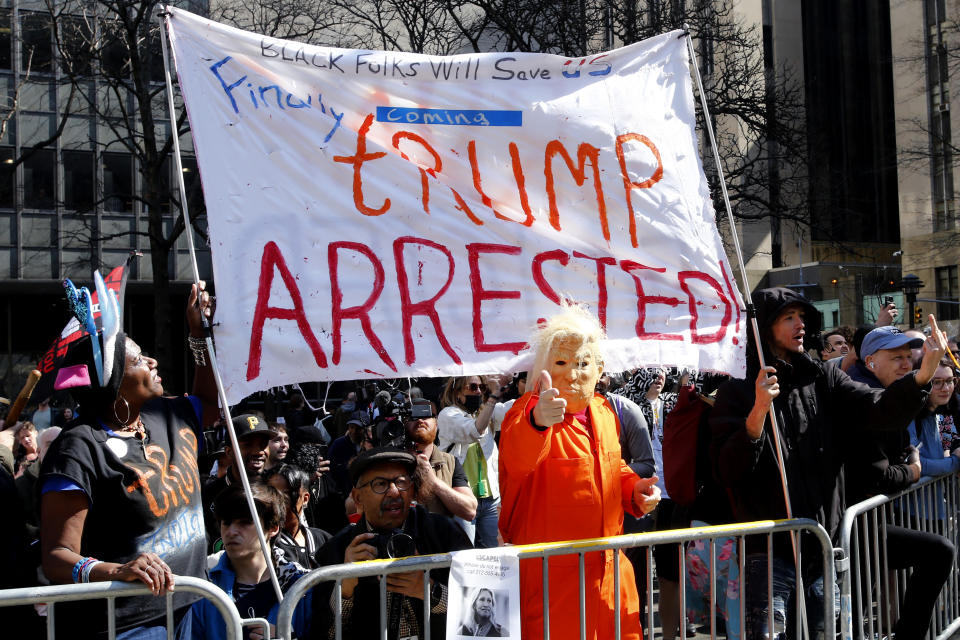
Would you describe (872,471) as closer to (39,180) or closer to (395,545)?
(395,545)

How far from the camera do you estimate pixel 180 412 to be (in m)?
3.61

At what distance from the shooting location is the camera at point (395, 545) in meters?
3.44

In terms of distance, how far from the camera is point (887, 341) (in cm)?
511

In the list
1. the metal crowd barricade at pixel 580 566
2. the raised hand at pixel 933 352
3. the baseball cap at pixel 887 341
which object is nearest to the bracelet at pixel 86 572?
the metal crowd barricade at pixel 580 566

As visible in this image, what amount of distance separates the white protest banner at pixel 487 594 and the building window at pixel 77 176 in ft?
82.9

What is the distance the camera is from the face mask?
6.50m

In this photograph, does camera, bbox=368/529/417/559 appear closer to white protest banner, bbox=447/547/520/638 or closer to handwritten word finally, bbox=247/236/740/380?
white protest banner, bbox=447/547/520/638

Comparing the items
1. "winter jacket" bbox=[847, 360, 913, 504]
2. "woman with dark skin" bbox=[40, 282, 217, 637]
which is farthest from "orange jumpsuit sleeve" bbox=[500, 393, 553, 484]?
"winter jacket" bbox=[847, 360, 913, 504]

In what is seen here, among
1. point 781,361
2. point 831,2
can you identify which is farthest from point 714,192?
point 831,2

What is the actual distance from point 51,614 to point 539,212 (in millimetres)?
2259

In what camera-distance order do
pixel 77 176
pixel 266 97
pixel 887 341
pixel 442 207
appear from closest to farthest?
pixel 266 97 < pixel 442 207 < pixel 887 341 < pixel 77 176

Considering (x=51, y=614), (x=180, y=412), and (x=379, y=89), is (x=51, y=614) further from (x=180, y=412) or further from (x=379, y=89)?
(x=379, y=89)

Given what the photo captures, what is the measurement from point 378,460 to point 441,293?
755 millimetres

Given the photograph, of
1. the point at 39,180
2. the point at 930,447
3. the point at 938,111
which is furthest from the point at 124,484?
the point at 938,111
